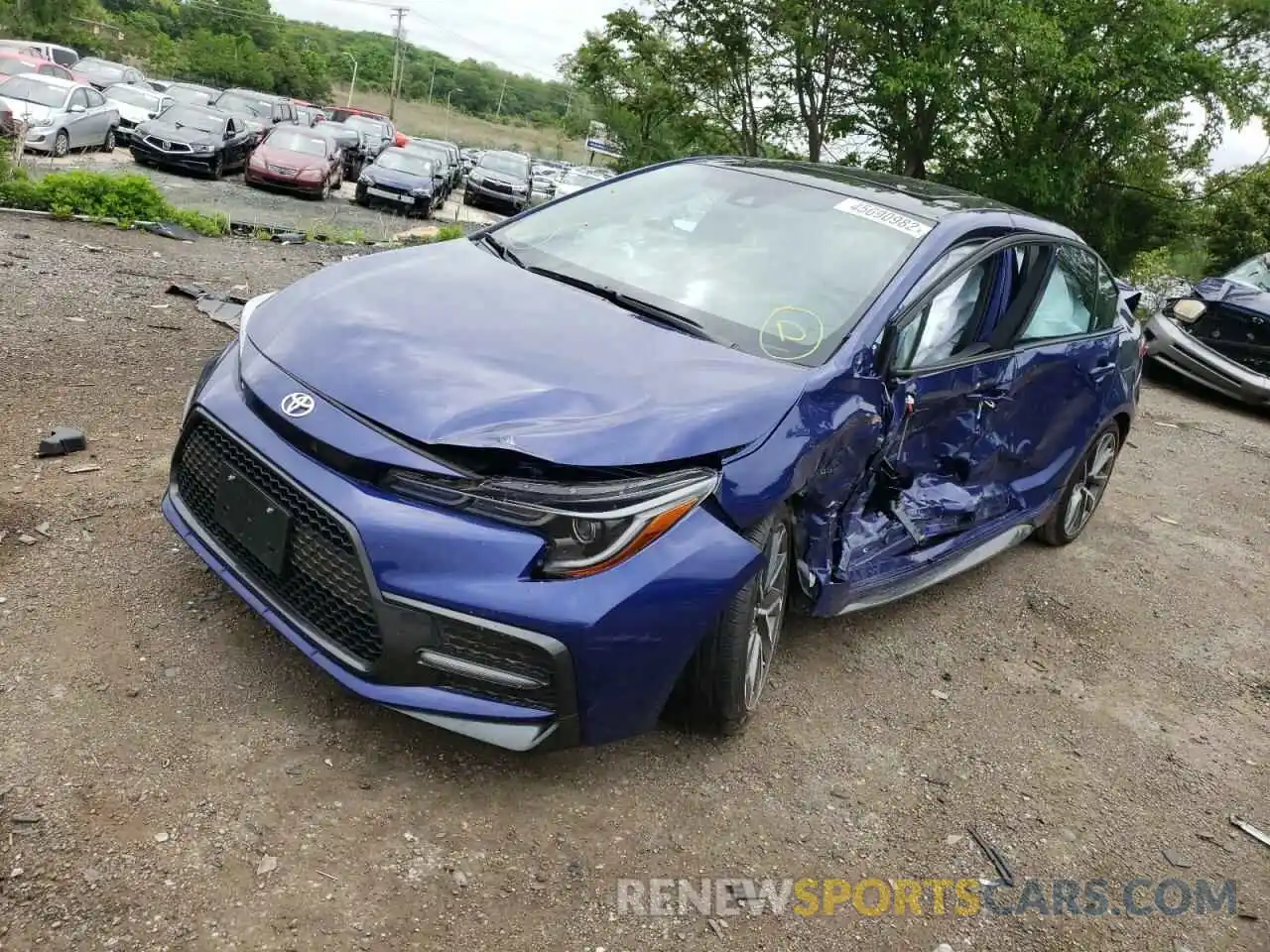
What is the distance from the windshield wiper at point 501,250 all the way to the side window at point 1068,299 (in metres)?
1.99

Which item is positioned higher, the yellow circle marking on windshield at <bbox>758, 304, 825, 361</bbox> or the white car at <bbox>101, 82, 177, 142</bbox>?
the yellow circle marking on windshield at <bbox>758, 304, 825, 361</bbox>

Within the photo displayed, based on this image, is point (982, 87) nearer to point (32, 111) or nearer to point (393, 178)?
point (393, 178)

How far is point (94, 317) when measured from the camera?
578 centimetres

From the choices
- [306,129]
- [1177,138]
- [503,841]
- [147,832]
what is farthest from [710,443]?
[306,129]

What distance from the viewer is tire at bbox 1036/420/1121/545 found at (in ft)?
16.6

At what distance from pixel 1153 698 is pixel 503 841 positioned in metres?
2.83

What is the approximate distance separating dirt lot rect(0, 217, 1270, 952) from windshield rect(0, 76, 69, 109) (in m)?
14.2

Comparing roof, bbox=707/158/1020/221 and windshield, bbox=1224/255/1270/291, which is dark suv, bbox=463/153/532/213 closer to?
windshield, bbox=1224/255/1270/291

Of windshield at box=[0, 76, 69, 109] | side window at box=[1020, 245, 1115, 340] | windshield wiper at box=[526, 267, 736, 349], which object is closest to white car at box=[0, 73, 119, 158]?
windshield at box=[0, 76, 69, 109]

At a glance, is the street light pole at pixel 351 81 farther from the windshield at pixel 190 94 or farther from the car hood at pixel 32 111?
the car hood at pixel 32 111

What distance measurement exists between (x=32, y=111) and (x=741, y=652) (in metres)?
17.0

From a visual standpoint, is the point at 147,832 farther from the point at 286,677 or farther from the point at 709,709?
the point at 709,709

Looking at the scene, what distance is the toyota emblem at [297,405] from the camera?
254 centimetres

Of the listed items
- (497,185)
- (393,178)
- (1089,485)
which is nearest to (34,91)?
(393,178)
